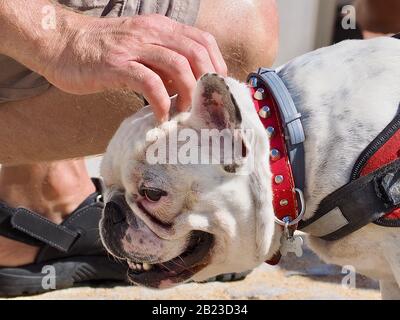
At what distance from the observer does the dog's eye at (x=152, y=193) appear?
152 centimetres

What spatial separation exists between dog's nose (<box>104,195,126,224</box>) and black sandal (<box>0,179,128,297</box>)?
881mm

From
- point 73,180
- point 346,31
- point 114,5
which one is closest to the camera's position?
point 114,5

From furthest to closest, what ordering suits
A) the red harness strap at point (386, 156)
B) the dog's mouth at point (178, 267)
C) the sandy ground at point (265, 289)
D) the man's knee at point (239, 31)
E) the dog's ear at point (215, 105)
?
the sandy ground at point (265, 289) → the man's knee at point (239, 31) → the dog's mouth at point (178, 267) → the red harness strap at point (386, 156) → the dog's ear at point (215, 105)

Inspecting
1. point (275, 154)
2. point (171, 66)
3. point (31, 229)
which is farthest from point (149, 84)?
point (31, 229)

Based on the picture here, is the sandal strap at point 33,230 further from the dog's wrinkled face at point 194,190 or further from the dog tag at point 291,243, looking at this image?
the dog tag at point 291,243

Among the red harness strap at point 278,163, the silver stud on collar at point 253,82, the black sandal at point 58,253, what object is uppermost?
the silver stud on collar at point 253,82

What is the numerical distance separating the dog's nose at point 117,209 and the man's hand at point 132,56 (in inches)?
8.6

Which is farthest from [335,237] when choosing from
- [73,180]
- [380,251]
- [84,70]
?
[73,180]

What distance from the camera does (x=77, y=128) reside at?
214cm

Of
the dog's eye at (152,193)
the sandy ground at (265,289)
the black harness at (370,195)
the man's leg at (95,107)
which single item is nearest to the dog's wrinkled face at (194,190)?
the dog's eye at (152,193)

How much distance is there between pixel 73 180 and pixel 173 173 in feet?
3.84

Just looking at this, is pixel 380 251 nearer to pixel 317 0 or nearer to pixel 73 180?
pixel 73 180
